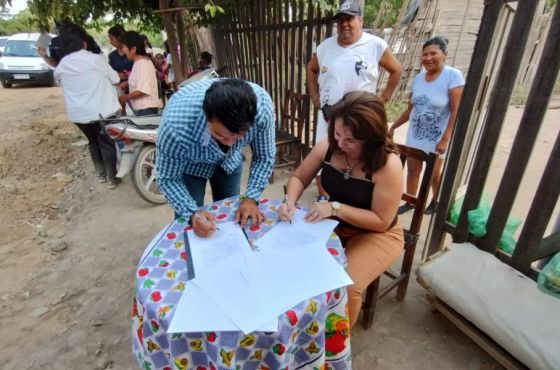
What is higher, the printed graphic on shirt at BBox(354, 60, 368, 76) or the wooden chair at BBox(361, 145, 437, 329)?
the printed graphic on shirt at BBox(354, 60, 368, 76)

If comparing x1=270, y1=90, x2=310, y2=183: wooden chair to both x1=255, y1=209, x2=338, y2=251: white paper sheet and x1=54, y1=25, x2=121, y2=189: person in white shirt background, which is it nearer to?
x1=54, y1=25, x2=121, y2=189: person in white shirt background

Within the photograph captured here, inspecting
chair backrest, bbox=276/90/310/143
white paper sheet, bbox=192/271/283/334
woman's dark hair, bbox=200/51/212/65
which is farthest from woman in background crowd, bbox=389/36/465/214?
woman's dark hair, bbox=200/51/212/65

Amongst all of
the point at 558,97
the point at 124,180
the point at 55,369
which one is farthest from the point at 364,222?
the point at 558,97

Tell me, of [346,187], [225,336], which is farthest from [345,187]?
[225,336]

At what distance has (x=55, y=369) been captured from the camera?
1860mm

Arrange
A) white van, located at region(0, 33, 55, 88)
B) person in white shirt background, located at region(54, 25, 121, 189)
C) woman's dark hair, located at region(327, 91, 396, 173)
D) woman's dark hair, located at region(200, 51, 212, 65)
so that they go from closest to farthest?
1. woman's dark hair, located at region(327, 91, 396, 173)
2. person in white shirt background, located at region(54, 25, 121, 189)
3. woman's dark hair, located at region(200, 51, 212, 65)
4. white van, located at region(0, 33, 55, 88)

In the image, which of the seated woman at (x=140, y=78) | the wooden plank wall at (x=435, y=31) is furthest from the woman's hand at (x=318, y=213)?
the wooden plank wall at (x=435, y=31)

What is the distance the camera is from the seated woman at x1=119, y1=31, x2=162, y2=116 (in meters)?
3.67

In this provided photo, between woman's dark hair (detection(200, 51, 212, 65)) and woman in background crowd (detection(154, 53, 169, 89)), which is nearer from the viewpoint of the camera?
woman's dark hair (detection(200, 51, 212, 65))

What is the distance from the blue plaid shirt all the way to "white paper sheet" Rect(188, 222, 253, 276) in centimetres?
21

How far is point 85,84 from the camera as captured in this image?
3.50 m

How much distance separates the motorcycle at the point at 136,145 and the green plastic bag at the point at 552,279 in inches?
120

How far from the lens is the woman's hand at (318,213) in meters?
1.51

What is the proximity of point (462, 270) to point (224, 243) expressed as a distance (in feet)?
4.36
